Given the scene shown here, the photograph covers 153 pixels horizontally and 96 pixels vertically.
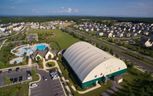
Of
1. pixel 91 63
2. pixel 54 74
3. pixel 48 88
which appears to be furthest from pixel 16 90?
pixel 91 63

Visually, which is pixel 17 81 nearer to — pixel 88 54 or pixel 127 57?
pixel 88 54

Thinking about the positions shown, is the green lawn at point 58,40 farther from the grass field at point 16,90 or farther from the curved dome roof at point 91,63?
the grass field at point 16,90

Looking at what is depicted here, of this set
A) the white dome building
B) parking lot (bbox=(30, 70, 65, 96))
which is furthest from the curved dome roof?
parking lot (bbox=(30, 70, 65, 96))

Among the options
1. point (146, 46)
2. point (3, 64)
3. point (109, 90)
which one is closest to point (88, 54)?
point (109, 90)

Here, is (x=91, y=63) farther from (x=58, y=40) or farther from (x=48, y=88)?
(x=58, y=40)

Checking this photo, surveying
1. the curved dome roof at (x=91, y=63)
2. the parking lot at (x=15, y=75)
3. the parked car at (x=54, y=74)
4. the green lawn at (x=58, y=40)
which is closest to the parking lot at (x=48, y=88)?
the parked car at (x=54, y=74)

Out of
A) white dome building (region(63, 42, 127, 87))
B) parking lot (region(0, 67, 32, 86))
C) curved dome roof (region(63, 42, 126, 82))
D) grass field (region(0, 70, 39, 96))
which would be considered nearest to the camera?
grass field (region(0, 70, 39, 96))

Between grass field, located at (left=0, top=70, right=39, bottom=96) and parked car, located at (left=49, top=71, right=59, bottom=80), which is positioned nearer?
grass field, located at (left=0, top=70, right=39, bottom=96)

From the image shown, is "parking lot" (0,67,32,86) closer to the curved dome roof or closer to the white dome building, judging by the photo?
the curved dome roof
